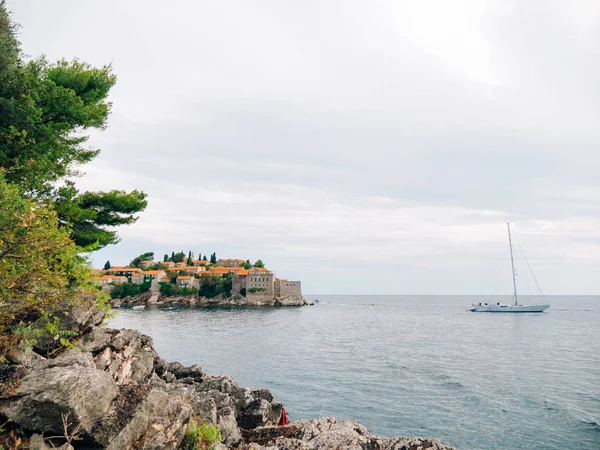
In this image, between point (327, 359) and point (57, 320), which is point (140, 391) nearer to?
point (57, 320)

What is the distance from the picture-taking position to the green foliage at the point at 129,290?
133 meters

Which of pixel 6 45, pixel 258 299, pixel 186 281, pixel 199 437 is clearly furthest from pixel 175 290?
pixel 199 437

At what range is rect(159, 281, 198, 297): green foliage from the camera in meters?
130

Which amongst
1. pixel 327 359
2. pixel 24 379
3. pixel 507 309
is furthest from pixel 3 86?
pixel 507 309

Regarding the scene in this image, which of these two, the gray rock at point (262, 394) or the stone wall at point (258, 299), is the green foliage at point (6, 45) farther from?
the stone wall at point (258, 299)

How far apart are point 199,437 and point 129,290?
13836cm

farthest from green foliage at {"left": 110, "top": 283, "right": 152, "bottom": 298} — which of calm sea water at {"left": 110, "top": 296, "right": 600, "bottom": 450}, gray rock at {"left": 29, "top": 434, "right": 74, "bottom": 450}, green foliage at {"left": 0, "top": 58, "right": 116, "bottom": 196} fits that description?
gray rock at {"left": 29, "top": 434, "right": 74, "bottom": 450}

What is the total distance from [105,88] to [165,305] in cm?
11859

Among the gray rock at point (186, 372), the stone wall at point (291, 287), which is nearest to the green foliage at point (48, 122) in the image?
the gray rock at point (186, 372)

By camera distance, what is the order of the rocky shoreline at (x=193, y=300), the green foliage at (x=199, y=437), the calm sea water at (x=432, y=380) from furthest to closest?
the rocky shoreline at (x=193, y=300), the calm sea water at (x=432, y=380), the green foliage at (x=199, y=437)

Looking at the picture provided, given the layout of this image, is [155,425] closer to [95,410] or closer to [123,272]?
[95,410]

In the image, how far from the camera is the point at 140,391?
8.45 m

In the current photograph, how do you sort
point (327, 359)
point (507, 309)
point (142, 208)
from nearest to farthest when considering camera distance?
point (142, 208)
point (327, 359)
point (507, 309)

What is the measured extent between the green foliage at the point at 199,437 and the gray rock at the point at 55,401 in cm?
189
